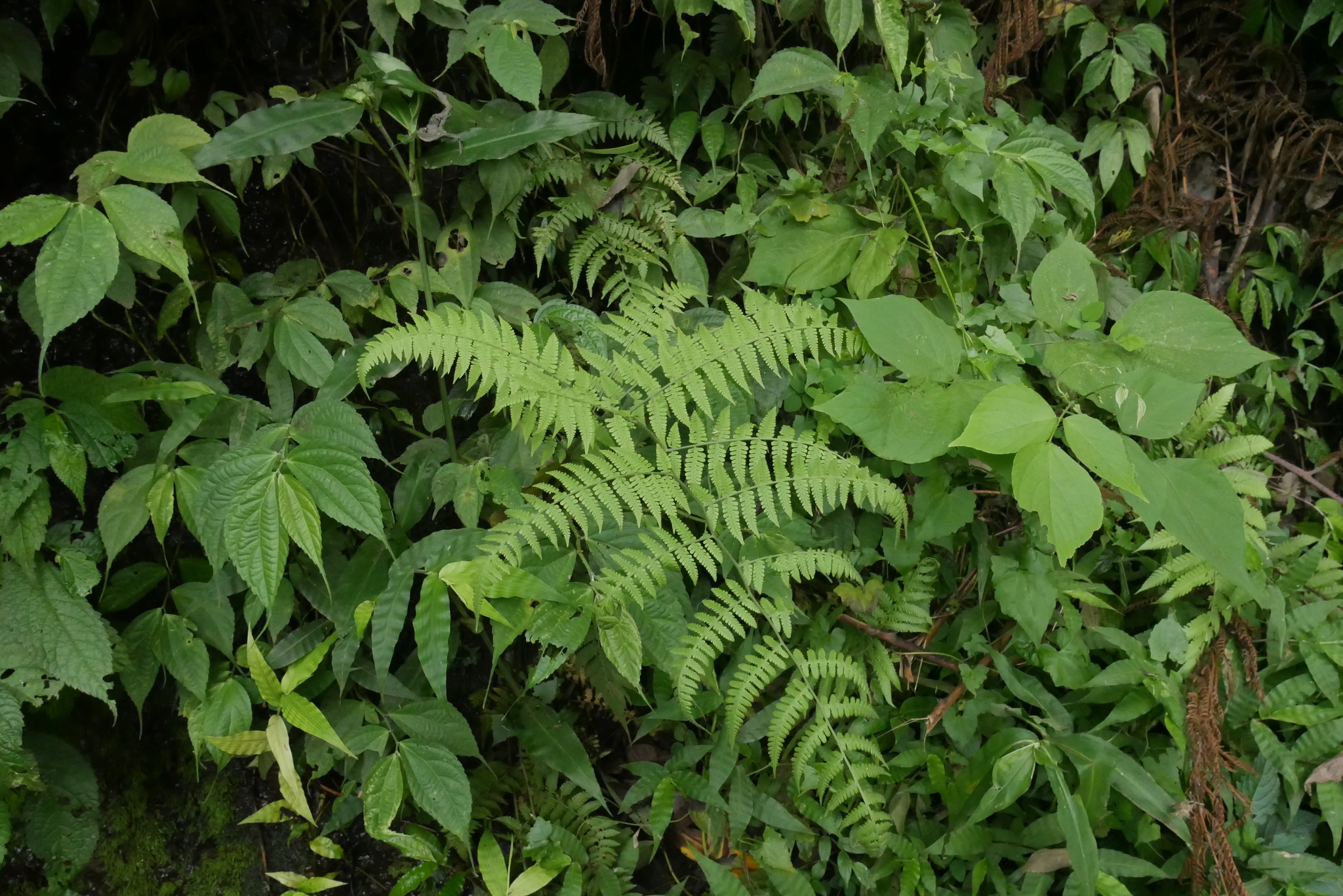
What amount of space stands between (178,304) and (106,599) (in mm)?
598

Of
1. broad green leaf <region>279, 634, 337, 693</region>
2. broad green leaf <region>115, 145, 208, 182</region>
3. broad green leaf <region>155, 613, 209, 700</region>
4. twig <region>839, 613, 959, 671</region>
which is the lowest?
twig <region>839, 613, 959, 671</region>

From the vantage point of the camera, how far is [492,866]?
5.36 feet

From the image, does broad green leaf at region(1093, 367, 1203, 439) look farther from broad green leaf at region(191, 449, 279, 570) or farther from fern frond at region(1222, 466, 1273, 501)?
broad green leaf at region(191, 449, 279, 570)

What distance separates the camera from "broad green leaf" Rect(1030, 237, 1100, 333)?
1.58m

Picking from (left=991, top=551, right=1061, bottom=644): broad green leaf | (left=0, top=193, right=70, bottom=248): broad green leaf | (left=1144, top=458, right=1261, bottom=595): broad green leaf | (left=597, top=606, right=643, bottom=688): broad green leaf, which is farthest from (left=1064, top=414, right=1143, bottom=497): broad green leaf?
(left=0, top=193, right=70, bottom=248): broad green leaf

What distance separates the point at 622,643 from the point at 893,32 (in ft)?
4.61

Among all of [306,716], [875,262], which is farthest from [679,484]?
[306,716]

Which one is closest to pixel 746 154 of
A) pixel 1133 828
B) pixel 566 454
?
pixel 566 454

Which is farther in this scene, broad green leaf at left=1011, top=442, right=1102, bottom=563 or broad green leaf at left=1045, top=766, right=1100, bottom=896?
broad green leaf at left=1045, top=766, right=1100, bottom=896

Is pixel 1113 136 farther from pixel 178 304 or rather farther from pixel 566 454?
pixel 178 304

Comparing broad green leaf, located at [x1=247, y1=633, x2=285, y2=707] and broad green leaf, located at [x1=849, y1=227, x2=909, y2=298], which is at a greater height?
broad green leaf, located at [x1=849, y1=227, x2=909, y2=298]

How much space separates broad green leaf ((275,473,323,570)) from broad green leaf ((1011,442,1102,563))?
115 centimetres

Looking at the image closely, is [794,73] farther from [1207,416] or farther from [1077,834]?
[1077,834]

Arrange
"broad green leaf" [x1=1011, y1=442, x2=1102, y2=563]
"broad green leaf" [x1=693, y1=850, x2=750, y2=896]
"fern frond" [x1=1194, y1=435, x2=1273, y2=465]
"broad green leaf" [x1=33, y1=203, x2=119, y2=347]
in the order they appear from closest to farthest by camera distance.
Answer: "broad green leaf" [x1=33, y1=203, x2=119, y2=347]
"broad green leaf" [x1=1011, y1=442, x2=1102, y2=563]
"broad green leaf" [x1=693, y1=850, x2=750, y2=896]
"fern frond" [x1=1194, y1=435, x2=1273, y2=465]
